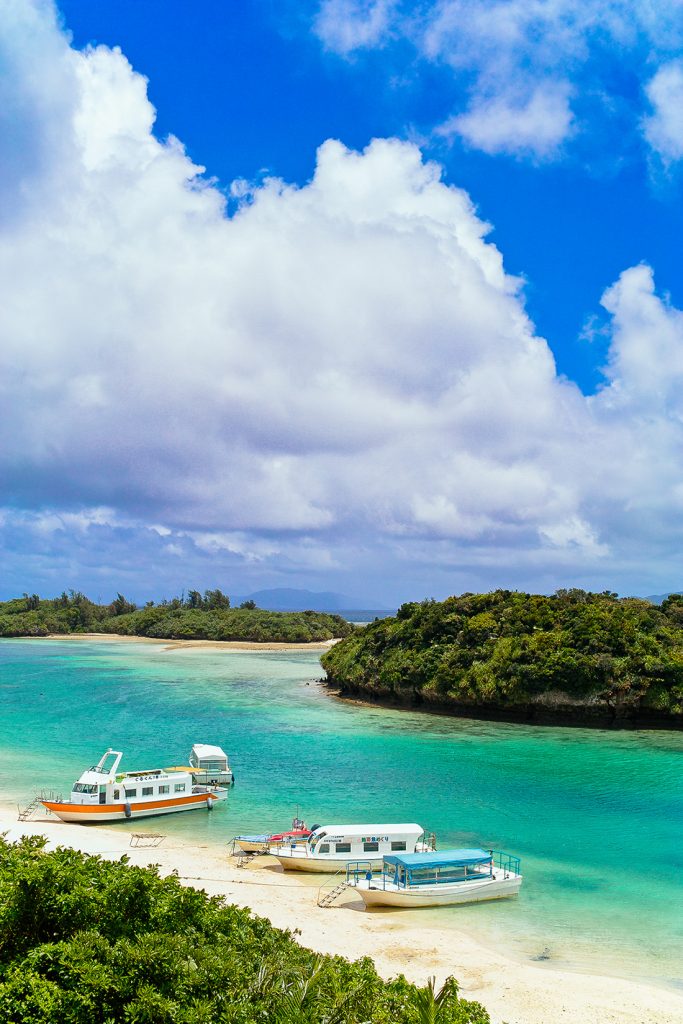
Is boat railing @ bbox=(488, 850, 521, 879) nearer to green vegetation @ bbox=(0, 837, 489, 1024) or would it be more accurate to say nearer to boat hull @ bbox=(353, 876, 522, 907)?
boat hull @ bbox=(353, 876, 522, 907)

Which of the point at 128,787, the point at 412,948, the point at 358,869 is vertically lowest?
the point at 358,869

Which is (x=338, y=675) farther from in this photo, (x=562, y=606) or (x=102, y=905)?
(x=102, y=905)

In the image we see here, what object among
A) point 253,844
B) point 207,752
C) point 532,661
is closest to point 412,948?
point 253,844

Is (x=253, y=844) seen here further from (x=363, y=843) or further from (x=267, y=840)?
(x=363, y=843)

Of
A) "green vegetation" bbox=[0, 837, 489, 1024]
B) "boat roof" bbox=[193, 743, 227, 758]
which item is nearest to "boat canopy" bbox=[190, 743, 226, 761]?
"boat roof" bbox=[193, 743, 227, 758]

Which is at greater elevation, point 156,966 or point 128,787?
point 156,966
